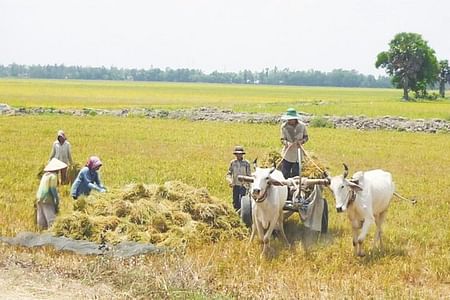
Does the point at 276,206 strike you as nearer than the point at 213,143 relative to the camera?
Yes

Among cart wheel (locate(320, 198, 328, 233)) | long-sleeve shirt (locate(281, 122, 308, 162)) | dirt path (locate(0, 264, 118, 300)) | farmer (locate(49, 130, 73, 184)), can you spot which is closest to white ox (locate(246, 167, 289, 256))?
long-sleeve shirt (locate(281, 122, 308, 162))

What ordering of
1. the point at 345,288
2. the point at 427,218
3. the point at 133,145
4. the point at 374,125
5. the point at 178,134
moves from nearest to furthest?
the point at 345,288 → the point at 427,218 → the point at 133,145 → the point at 178,134 → the point at 374,125

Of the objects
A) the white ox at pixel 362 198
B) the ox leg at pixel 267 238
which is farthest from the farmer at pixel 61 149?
the white ox at pixel 362 198

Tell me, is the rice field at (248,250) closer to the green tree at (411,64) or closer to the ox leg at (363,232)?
the ox leg at (363,232)

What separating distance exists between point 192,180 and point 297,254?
24.3ft

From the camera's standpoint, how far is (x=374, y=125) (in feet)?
125

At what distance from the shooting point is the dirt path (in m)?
7.61

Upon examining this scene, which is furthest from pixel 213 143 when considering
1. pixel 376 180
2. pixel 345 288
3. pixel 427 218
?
pixel 345 288

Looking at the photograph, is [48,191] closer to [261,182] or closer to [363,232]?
[261,182]

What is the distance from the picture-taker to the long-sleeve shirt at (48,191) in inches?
421

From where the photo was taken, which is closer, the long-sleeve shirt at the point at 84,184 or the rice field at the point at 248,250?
the rice field at the point at 248,250

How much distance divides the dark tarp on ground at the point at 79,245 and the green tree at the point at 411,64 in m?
78.9

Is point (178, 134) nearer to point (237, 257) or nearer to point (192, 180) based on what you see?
point (192, 180)

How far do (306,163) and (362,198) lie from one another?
2.17 meters
